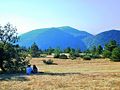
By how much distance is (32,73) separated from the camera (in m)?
39.8

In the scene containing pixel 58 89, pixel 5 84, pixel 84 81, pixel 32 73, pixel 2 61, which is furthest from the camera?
pixel 2 61

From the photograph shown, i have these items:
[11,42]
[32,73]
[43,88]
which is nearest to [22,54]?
[11,42]

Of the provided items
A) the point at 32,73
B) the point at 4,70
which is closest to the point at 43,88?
the point at 32,73

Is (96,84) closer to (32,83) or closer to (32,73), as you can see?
(32,83)

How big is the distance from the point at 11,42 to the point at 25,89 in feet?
61.3

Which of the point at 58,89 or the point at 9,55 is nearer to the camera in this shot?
the point at 58,89

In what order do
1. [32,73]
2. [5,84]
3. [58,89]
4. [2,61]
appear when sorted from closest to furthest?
[58,89]
[5,84]
[32,73]
[2,61]

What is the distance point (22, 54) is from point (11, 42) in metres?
2.04

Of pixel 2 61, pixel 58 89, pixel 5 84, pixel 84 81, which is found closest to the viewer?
pixel 58 89

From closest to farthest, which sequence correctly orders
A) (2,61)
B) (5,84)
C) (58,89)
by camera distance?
(58,89), (5,84), (2,61)

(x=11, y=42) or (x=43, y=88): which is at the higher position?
(x=11, y=42)

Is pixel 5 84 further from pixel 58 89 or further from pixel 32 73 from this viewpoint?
pixel 32 73

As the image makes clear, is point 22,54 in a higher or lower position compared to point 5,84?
higher

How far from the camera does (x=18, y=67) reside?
42812 mm
